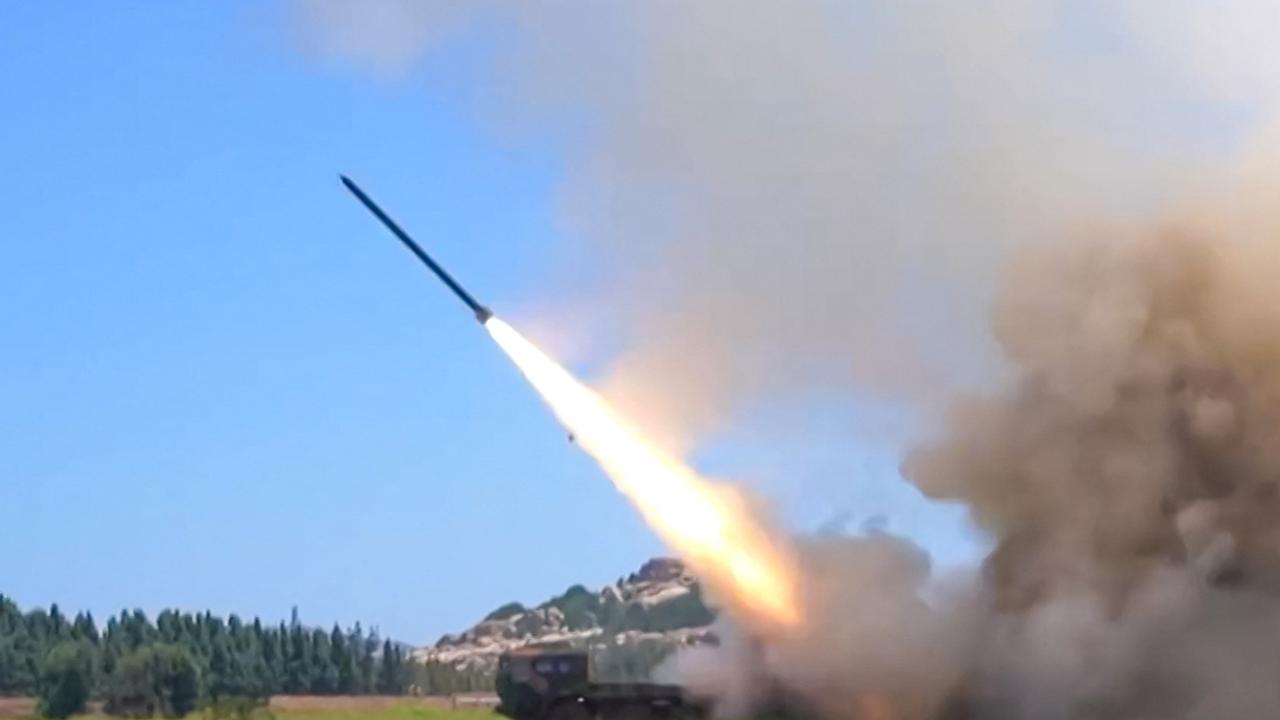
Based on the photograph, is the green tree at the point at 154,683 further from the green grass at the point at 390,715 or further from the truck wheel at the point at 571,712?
the truck wheel at the point at 571,712

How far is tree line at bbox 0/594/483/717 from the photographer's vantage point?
87.4 metres

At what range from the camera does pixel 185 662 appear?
89.0m

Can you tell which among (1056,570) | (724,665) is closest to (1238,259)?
(1056,570)

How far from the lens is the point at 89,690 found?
89.2m

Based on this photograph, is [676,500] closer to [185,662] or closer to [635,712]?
[635,712]

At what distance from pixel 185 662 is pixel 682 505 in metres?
54.6

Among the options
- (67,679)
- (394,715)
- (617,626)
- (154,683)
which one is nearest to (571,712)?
A: (394,715)

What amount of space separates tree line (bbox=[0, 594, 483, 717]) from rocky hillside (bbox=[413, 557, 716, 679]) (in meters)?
8.21

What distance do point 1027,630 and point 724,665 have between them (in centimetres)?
556

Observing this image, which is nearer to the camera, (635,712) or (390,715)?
(635,712)

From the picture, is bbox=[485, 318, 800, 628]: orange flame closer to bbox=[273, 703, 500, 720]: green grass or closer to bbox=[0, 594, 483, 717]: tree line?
bbox=[273, 703, 500, 720]: green grass

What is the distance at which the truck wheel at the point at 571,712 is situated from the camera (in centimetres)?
4059

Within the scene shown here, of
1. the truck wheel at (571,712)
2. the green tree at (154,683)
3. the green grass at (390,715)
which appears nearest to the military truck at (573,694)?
the truck wheel at (571,712)

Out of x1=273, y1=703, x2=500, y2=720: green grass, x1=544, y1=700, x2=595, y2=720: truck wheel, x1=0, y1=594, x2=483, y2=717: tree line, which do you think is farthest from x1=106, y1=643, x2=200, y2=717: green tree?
x1=544, y1=700, x2=595, y2=720: truck wheel
